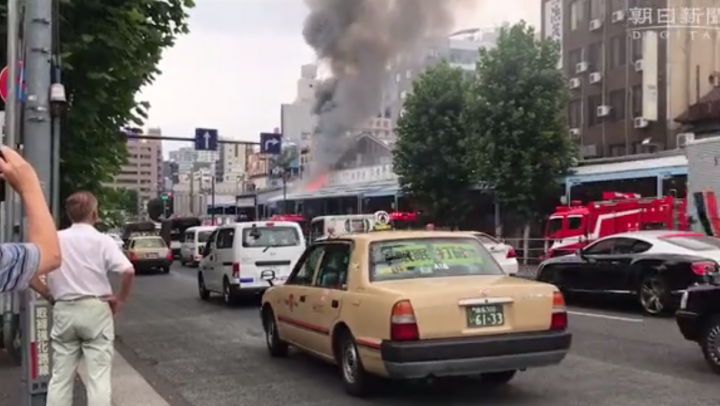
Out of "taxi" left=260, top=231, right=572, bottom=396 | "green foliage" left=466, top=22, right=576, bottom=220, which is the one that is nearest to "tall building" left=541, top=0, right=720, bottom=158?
"green foliage" left=466, top=22, right=576, bottom=220

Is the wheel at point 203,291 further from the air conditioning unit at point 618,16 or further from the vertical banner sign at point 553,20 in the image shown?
the vertical banner sign at point 553,20

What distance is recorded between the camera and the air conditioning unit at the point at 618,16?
38.1m

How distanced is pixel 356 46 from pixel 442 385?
4309cm

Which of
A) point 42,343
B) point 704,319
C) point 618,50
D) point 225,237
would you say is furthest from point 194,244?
point 42,343

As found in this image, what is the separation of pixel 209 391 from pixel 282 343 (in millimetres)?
1661

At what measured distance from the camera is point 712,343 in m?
8.25

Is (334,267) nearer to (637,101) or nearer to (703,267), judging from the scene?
(703,267)

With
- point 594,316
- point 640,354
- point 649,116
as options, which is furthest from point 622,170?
point 640,354

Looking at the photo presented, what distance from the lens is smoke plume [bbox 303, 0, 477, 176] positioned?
1837 inches

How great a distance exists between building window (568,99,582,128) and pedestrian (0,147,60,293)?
41.2 meters

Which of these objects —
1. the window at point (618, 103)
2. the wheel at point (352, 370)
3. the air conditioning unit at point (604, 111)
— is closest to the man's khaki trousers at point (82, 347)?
the wheel at point (352, 370)

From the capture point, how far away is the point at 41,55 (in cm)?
583

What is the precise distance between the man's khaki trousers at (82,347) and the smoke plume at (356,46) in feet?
134

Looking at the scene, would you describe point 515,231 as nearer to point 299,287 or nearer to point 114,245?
point 299,287
